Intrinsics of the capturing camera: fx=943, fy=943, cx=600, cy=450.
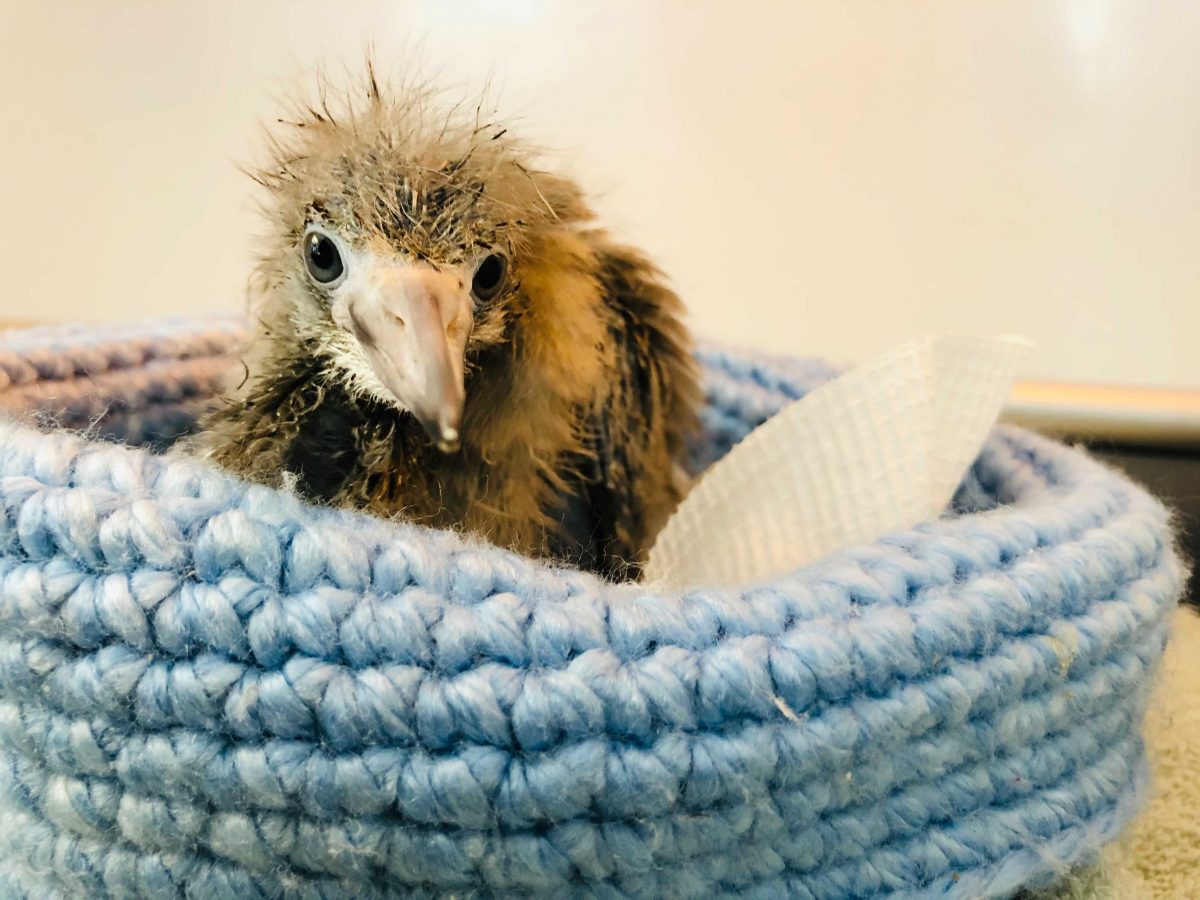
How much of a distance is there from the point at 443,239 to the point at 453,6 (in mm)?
562

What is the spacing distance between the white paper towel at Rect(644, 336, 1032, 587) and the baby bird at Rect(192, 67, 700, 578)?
0.06 meters

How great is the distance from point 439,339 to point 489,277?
79 mm

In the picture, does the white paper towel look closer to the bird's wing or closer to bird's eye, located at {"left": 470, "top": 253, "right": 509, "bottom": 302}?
the bird's wing

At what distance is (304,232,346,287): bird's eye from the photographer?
43 centimetres

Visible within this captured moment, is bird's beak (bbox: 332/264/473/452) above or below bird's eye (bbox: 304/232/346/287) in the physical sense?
below

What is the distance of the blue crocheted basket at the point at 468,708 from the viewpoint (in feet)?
0.89

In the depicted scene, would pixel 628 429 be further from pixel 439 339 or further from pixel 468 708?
pixel 468 708

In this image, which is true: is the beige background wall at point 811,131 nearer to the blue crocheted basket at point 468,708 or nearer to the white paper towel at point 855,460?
the white paper towel at point 855,460

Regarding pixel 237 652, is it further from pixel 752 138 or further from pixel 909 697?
pixel 752 138

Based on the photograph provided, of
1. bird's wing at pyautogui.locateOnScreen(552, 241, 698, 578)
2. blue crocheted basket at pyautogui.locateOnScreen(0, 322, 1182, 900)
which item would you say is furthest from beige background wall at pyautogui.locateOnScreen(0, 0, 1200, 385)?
blue crocheted basket at pyautogui.locateOnScreen(0, 322, 1182, 900)

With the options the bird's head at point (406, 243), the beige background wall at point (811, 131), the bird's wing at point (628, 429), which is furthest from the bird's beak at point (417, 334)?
the beige background wall at point (811, 131)

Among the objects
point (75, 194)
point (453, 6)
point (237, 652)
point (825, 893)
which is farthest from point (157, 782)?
point (75, 194)

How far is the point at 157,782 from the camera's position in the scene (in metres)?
0.29

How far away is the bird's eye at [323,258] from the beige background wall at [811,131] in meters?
0.44
